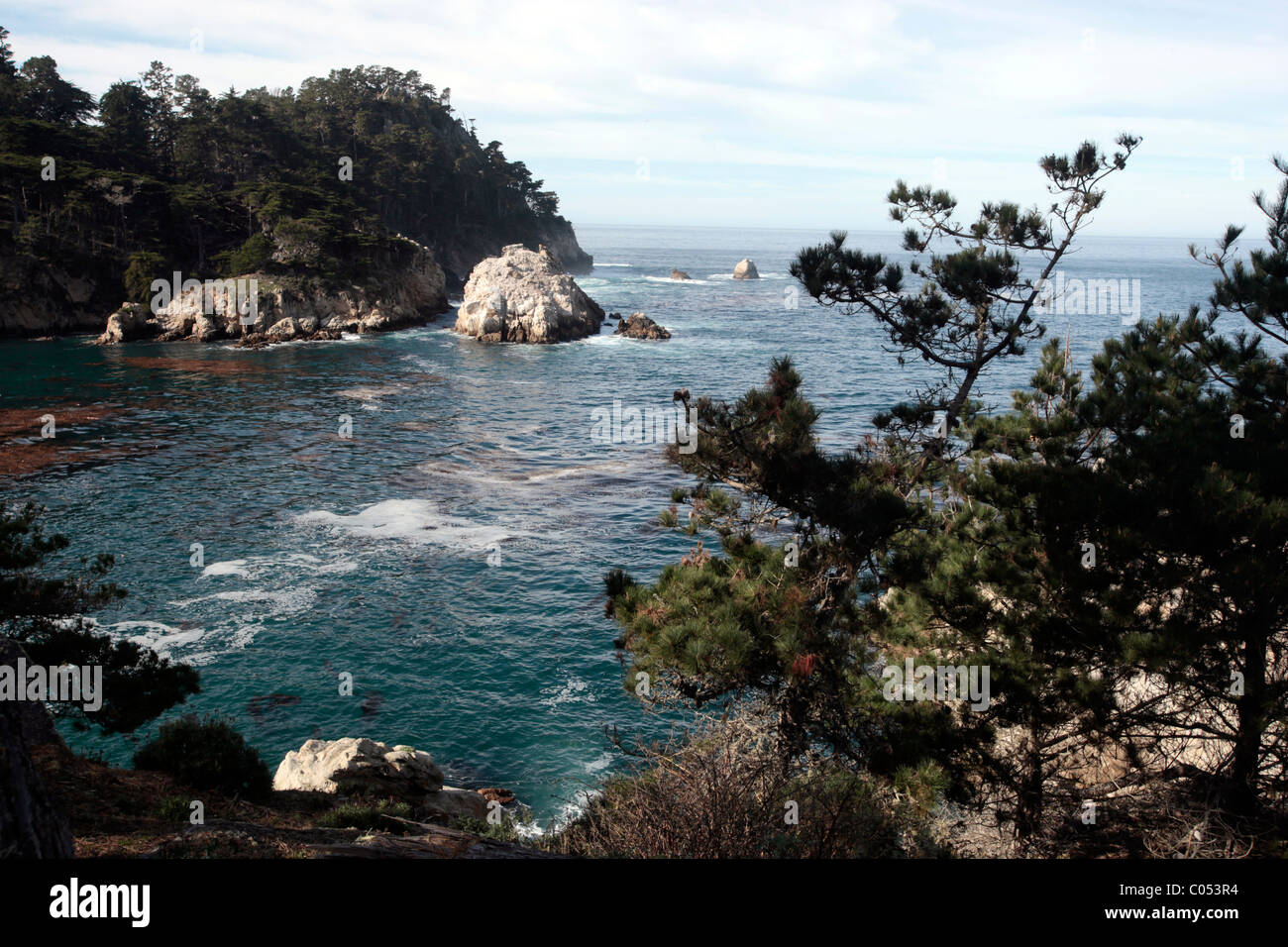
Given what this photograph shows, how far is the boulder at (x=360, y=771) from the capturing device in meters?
15.5

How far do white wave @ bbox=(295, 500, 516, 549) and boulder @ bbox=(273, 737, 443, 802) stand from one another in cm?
1355

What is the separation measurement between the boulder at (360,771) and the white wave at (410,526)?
13.6 m

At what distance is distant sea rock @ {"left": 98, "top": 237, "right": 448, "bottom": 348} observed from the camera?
66375mm

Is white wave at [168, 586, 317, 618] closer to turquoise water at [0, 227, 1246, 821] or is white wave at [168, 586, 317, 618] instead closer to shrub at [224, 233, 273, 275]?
turquoise water at [0, 227, 1246, 821]

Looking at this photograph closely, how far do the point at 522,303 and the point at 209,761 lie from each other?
65.8 metres

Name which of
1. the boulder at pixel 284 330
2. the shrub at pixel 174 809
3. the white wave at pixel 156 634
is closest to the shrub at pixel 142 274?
the boulder at pixel 284 330

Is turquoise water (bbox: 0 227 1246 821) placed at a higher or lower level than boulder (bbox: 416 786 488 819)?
higher

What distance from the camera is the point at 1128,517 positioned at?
1032 cm

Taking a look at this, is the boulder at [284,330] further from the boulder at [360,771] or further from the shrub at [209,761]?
the shrub at [209,761]

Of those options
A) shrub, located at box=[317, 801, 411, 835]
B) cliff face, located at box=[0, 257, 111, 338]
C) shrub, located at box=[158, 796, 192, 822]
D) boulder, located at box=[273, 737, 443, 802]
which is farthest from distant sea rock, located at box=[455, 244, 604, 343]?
shrub, located at box=[158, 796, 192, 822]

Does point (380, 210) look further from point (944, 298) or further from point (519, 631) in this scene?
point (944, 298)

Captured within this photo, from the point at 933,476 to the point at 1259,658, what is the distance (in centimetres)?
485

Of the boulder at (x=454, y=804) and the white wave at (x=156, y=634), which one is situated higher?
the white wave at (x=156, y=634)

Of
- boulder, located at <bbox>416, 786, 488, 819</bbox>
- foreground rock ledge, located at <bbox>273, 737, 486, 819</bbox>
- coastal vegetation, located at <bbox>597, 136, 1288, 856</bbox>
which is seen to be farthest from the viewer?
foreground rock ledge, located at <bbox>273, 737, 486, 819</bbox>
